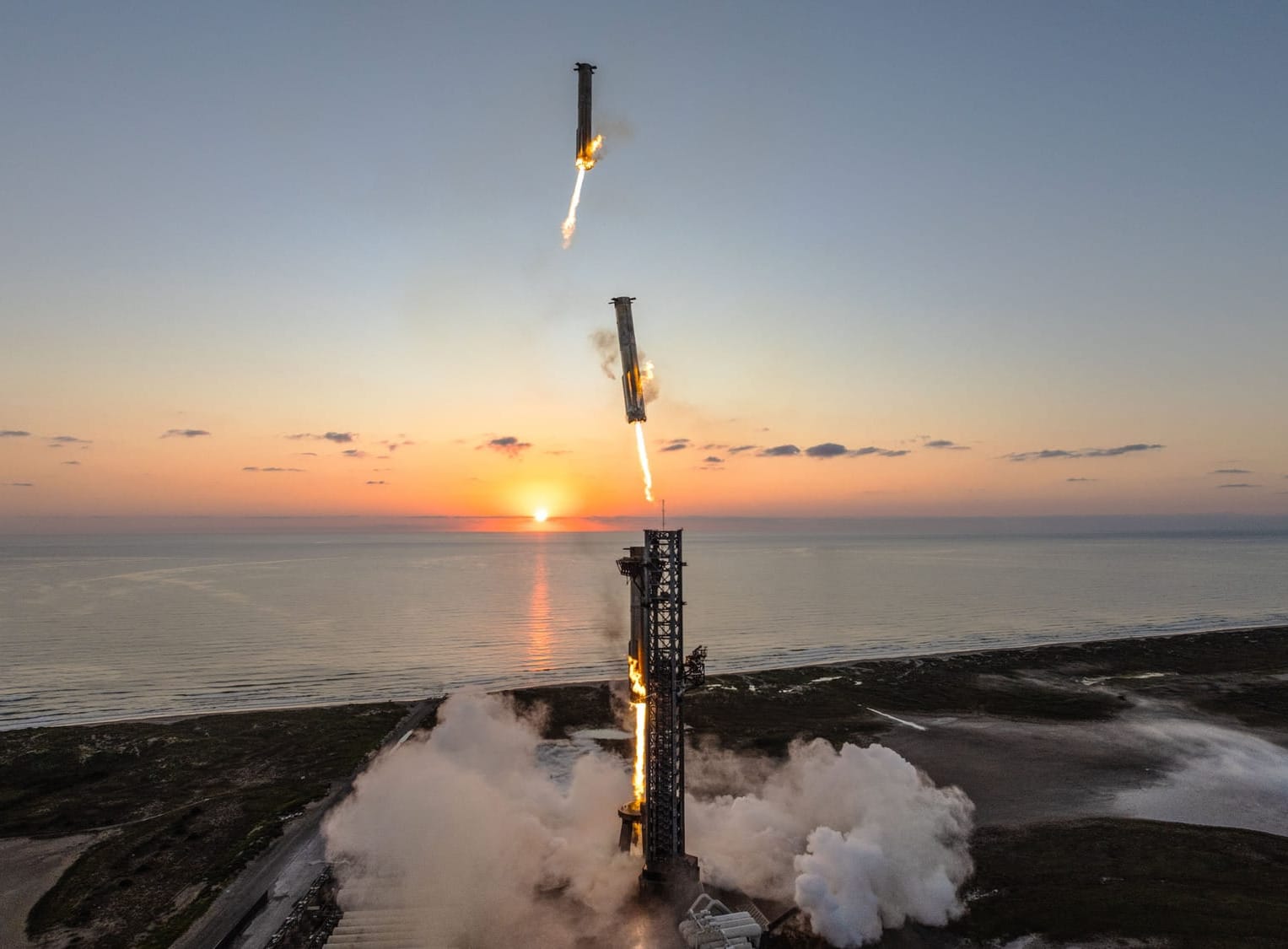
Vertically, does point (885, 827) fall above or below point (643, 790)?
below

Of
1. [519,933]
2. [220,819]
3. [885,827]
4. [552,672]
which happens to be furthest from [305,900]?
[552,672]

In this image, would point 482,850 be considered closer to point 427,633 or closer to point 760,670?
point 760,670

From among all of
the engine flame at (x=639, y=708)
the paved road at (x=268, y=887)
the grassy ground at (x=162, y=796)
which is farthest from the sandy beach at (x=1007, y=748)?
the engine flame at (x=639, y=708)

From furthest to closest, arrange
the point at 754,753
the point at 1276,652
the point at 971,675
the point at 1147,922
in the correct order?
the point at 1276,652 < the point at 971,675 < the point at 754,753 < the point at 1147,922

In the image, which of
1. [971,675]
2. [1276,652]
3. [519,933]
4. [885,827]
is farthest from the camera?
[1276,652]

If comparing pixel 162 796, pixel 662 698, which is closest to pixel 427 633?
pixel 162 796

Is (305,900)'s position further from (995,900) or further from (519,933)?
(995,900)
